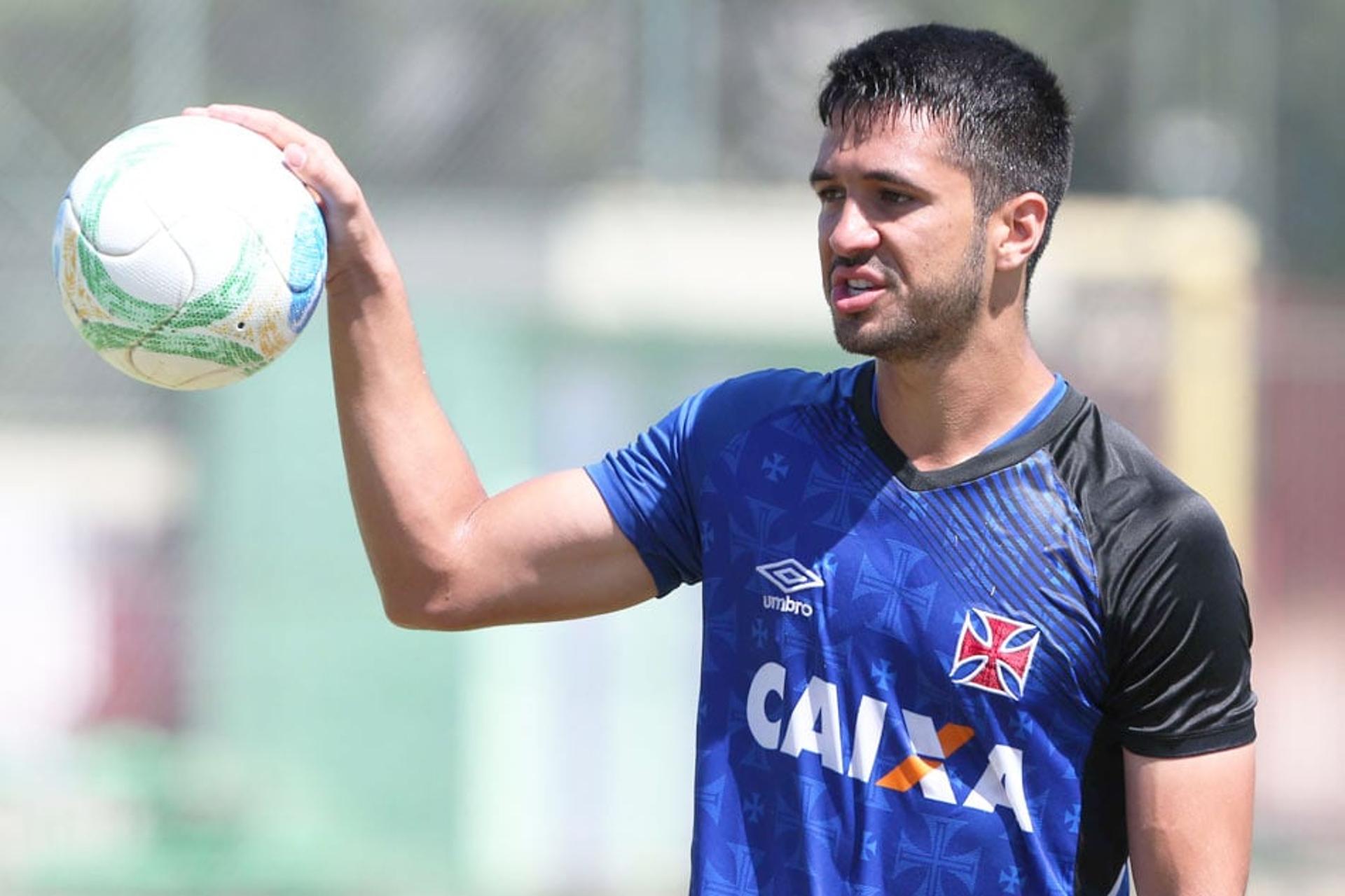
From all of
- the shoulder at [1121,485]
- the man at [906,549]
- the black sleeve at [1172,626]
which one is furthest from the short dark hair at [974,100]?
the black sleeve at [1172,626]

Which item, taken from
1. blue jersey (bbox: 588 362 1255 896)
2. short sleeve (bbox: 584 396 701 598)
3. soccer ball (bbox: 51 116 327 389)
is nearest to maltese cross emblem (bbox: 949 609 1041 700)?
blue jersey (bbox: 588 362 1255 896)

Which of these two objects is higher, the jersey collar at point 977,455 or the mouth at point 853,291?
the mouth at point 853,291

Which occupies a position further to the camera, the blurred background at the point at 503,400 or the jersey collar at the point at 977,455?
the blurred background at the point at 503,400

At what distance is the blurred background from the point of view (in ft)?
25.0

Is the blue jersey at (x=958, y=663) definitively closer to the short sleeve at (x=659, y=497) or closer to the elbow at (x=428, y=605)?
the short sleeve at (x=659, y=497)

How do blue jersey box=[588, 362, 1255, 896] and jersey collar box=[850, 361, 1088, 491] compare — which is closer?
blue jersey box=[588, 362, 1255, 896]

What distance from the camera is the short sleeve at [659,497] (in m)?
3.14

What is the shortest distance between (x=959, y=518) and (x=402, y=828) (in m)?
5.23

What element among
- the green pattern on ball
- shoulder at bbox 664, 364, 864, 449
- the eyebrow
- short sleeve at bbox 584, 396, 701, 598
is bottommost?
short sleeve at bbox 584, 396, 701, 598

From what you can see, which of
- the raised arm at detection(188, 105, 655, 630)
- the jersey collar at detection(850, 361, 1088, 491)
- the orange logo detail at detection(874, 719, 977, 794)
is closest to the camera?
the orange logo detail at detection(874, 719, 977, 794)

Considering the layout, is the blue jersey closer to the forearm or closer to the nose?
the nose

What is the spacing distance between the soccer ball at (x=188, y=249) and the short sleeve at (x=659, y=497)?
0.58 metres

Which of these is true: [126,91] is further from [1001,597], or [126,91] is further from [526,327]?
[1001,597]

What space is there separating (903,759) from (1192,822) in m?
0.41
